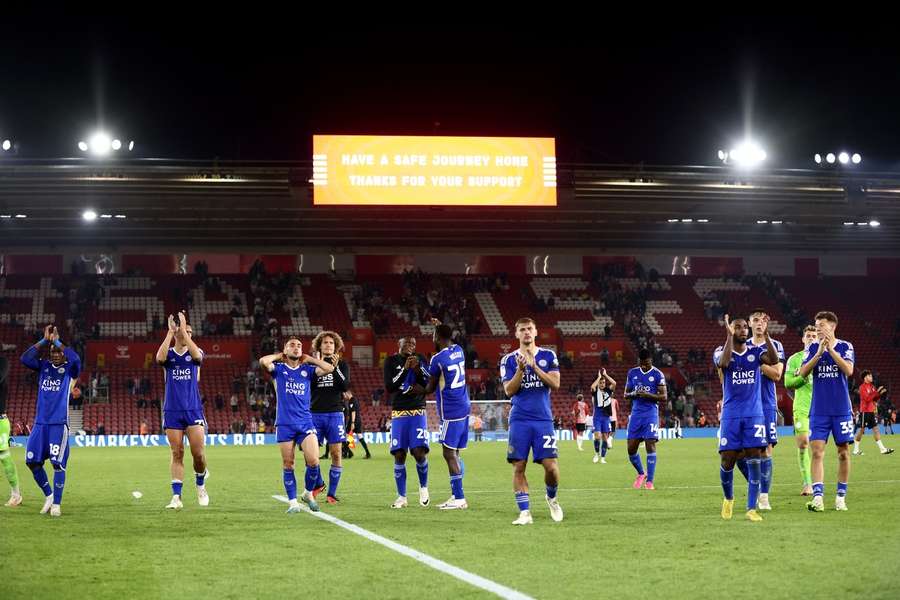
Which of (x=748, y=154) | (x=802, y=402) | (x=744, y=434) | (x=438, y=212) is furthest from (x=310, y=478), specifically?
(x=438, y=212)

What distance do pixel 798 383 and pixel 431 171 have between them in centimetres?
2965

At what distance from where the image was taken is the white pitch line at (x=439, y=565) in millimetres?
7584

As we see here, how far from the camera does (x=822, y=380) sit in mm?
13172

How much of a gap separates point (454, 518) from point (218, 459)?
18932 mm

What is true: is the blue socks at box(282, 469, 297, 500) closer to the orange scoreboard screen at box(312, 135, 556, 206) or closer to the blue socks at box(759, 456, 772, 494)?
the blue socks at box(759, 456, 772, 494)

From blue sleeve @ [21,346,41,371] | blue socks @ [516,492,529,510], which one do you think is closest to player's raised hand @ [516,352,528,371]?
blue socks @ [516,492,529,510]

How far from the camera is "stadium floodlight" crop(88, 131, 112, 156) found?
41781 mm

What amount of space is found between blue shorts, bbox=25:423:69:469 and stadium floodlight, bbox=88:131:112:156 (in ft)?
98.7

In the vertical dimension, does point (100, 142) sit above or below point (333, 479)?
above

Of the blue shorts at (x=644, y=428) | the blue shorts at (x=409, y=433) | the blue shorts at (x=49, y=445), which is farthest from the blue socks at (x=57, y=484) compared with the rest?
the blue shorts at (x=644, y=428)

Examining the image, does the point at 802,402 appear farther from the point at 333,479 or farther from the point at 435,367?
the point at 333,479

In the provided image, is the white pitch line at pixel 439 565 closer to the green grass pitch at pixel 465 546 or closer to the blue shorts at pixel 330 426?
the green grass pitch at pixel 465 546

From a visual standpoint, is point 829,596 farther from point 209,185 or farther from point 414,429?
point 209,185

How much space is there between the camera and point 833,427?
13008mm
